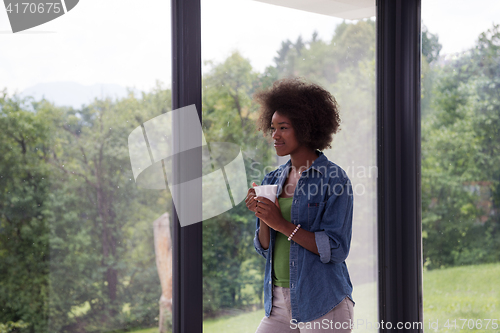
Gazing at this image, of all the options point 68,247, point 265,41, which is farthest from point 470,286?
point 68,247

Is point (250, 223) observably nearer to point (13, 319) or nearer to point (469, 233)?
point (13, 319)

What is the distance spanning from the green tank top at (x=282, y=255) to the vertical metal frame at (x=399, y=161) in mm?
916

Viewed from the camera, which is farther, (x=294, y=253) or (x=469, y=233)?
(x=469, y=233)

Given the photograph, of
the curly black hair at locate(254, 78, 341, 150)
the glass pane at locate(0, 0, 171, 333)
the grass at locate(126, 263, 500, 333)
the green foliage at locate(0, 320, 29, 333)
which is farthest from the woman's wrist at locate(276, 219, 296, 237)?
the green foliage at locate(0, 320, 29, 333)

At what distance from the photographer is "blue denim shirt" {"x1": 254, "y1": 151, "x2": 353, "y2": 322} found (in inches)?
55.9

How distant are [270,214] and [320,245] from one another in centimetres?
21

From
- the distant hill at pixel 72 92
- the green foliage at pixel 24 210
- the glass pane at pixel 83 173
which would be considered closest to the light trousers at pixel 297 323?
the glass pane at pixel 83 173

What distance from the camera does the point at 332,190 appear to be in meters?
1.46

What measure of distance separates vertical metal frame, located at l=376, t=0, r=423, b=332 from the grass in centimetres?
6

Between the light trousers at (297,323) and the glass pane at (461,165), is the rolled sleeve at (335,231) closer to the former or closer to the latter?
the light trousers at (297,323)

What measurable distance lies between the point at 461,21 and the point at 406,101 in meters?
0.47

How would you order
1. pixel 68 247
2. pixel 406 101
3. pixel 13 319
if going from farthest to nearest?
1. pixel 406 101
2. pixel 68 247
3. pixel 13 319

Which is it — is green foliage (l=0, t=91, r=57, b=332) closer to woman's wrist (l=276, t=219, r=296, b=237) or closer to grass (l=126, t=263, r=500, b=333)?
grass (l=126, t=263, r=500, b=333)

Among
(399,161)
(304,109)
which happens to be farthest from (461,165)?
(304,109)
